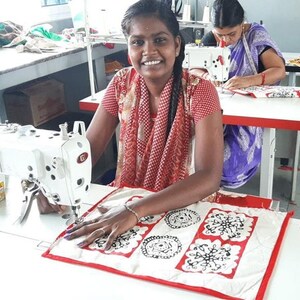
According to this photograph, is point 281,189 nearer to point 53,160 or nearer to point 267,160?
point 267,160

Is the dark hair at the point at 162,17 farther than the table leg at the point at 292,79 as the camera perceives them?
No

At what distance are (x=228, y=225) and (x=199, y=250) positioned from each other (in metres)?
0.14

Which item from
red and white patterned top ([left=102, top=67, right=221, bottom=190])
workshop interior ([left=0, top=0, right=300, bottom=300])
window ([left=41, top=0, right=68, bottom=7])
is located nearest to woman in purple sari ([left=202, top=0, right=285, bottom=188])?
workshop interior ([left=0, top=0, right=300, bottom=300])

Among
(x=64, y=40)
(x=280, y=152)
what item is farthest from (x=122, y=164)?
(x=64, y=40)

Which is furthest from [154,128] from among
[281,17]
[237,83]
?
[281,17]

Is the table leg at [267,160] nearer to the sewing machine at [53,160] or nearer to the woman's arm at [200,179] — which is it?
the woman's arm at [200,179]

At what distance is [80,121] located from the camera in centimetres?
120

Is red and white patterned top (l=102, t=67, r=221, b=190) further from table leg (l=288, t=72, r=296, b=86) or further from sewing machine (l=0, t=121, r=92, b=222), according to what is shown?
table leg (l=288, t=72, r=296, b=86)

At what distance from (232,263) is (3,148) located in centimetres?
64

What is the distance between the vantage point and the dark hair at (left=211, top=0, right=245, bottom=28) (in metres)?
2.39

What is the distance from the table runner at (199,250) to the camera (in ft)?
3.00

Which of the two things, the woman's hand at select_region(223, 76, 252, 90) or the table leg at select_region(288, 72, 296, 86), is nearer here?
the woman's hand at select_region(223, 76, 252, 90)

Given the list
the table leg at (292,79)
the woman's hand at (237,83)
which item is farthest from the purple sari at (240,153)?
the table leg at (292,79)

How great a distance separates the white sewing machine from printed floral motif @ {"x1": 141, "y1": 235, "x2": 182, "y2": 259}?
138 cm
